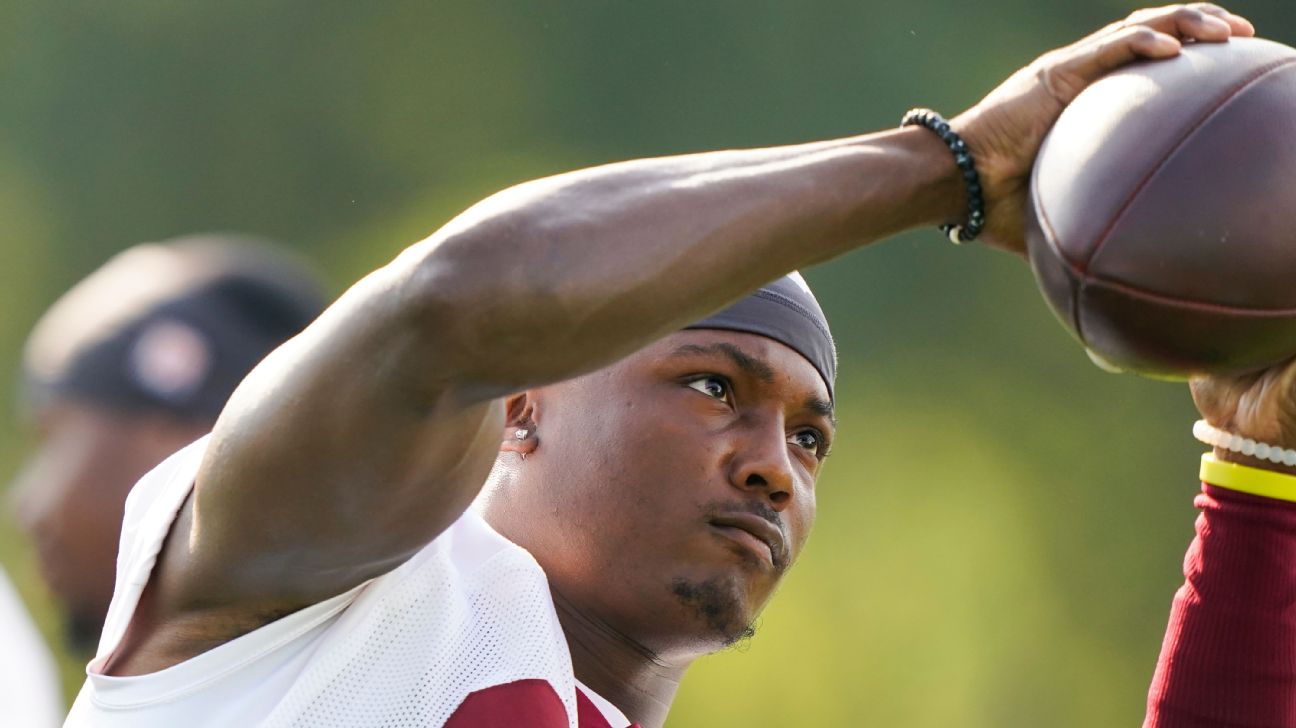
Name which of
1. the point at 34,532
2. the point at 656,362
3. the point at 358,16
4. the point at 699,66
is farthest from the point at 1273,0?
the point at 34,532

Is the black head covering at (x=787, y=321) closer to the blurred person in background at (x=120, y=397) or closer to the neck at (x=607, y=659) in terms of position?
the neck at (x=607, y=659)

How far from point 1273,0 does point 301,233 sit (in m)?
4.13

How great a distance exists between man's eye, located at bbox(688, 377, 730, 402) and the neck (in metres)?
0.40

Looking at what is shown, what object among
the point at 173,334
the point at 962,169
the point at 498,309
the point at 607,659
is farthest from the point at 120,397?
the point at 962,169

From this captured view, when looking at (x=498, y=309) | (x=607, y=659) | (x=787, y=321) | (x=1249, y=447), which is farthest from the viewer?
(x=787, y=321)

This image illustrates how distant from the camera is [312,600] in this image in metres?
2.03

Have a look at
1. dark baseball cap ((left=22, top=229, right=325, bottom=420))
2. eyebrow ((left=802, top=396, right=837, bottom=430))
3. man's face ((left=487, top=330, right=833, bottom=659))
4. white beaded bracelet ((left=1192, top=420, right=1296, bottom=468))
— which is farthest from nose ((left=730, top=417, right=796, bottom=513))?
dark baseball cap ((left=22, top=229, right=325, bottom=420))

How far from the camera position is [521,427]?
277 cm

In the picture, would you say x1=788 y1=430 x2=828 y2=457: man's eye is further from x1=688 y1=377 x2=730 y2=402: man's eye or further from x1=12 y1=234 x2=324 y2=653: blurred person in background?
x1=12 y1=234 x2=324 y2=653: blurred person in background

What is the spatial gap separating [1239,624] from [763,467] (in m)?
0.80

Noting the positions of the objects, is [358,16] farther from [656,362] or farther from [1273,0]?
[656,362]

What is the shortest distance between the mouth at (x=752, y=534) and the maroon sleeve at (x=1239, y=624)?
69 centimetres

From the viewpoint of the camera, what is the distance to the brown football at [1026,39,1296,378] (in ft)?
6.25

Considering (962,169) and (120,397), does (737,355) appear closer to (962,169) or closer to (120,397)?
(962,169)
